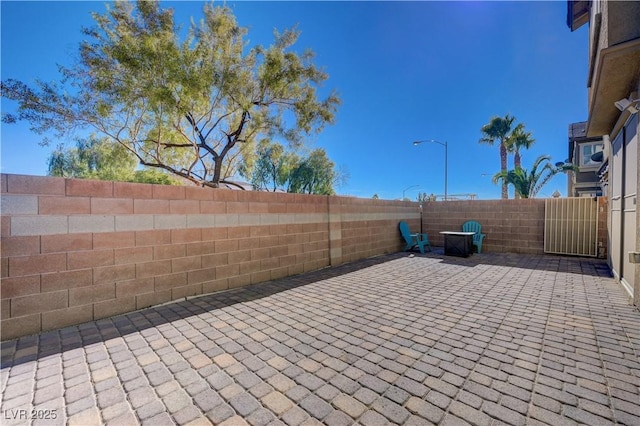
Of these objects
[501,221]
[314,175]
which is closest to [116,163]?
[501,221]

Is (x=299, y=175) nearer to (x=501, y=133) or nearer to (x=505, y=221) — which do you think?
(x=501, y=133)

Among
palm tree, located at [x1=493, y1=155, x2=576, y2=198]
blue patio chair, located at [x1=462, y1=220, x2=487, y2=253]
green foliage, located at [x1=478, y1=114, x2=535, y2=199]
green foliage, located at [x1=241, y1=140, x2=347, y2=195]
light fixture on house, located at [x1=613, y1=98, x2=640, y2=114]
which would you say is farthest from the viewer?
green foliage, located at [x1=241, y1=140, x2=347, y2=195]

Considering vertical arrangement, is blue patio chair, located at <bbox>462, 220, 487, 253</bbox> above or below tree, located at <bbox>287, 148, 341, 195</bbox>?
below

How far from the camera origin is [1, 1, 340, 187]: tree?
719 cm

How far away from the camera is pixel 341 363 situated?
7.59ft

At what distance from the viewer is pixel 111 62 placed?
7352 millimetres

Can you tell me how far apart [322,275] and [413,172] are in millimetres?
22564

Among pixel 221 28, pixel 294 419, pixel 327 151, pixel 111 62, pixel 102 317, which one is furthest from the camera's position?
pixel 327 151

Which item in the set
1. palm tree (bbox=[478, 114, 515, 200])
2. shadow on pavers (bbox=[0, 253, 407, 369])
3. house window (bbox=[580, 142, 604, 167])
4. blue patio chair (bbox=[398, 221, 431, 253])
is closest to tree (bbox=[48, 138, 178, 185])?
shadow on pavers (bbox=[0, 253, 407, 369])

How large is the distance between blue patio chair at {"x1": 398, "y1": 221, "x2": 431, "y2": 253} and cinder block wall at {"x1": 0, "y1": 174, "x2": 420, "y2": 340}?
4431 millimetres

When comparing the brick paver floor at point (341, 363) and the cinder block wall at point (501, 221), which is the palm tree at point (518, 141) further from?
the brick paver floor at point (341, 363)

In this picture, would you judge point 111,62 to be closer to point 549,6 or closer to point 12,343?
point 12,343

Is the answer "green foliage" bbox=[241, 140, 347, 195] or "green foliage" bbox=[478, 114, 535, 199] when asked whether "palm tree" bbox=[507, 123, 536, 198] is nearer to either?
"green foliage" bbox=[478, 114, 535, 199]

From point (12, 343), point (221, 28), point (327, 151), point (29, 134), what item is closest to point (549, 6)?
point (221, 28)
